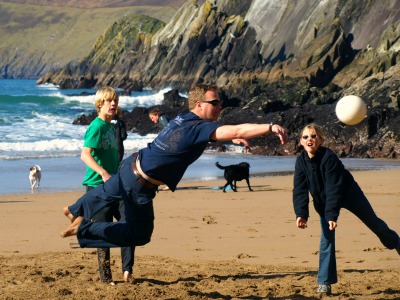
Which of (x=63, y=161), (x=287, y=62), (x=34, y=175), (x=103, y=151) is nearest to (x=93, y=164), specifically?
(x=103, y=151)

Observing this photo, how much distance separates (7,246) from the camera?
1002cm

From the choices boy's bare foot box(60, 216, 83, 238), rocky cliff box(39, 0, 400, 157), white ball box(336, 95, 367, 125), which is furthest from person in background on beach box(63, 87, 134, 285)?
rocky cliff box(39, 0, 400, 157)

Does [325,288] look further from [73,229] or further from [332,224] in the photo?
[73,229]

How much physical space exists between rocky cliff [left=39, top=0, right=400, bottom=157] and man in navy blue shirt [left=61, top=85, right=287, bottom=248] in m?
17.9

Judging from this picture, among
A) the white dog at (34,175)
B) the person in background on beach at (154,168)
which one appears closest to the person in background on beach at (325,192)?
the person in background on beach at (154,168)

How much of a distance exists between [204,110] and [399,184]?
10852 millimetres

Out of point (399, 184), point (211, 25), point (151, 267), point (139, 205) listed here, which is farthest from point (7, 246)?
point (211, 25)

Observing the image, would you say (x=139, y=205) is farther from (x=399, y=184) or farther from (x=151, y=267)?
(x=399, y=184)

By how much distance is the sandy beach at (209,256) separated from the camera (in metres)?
7.36

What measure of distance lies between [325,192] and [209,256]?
2781mm

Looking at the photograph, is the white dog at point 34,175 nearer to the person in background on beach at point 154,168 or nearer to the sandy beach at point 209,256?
the sandy beach at point 209,256

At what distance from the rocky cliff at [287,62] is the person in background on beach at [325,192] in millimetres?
17081

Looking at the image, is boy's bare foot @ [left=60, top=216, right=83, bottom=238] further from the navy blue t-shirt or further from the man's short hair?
the man's short hair

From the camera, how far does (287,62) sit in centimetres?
6244
